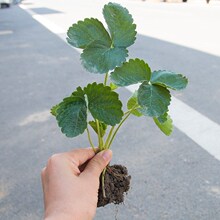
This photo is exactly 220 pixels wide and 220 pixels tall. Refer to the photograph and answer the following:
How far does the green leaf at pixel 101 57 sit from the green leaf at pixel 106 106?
0.04 metres

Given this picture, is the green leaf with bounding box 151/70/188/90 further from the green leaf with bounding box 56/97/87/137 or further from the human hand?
the human hand

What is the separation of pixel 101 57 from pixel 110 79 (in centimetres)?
6

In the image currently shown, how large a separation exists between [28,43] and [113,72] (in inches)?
245

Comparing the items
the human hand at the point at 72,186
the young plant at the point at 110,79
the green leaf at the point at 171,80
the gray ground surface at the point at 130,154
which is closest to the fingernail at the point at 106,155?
the human hand at the point at 72,186

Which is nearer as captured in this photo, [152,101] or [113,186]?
[152,101]

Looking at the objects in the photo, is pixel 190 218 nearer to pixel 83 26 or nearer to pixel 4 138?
pixel 83 26

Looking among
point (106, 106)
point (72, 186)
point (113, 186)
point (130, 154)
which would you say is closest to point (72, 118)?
point (106, 106)

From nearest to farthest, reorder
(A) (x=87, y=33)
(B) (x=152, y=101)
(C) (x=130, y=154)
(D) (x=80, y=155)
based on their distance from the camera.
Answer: (B) (x=152, y=101)
(A) (x=87, y=33)
(D) (x=80, y=155)
(C) (x=130, y=154)

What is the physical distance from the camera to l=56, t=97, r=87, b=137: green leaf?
0.92 metres

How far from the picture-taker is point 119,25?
3.26 ft

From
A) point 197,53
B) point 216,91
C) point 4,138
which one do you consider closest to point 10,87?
point 4,138

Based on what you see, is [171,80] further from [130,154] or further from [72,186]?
[130,154]

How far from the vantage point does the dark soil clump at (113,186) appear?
1166 millimetres

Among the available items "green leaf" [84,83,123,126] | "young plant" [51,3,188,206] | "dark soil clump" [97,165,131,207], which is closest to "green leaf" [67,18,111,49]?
"young plant" [51,3,188,206]
